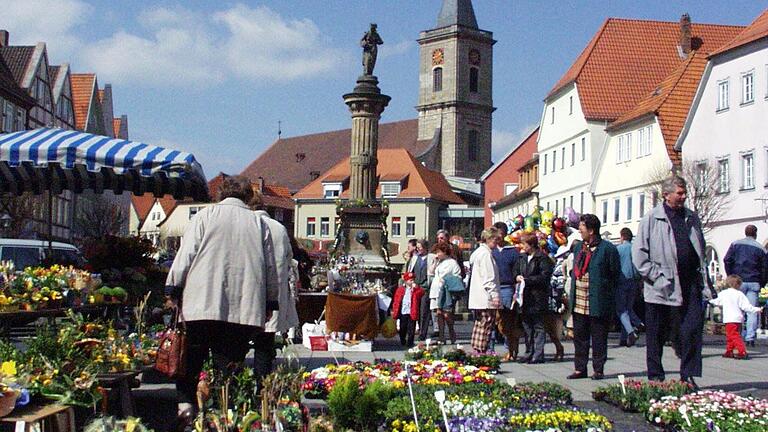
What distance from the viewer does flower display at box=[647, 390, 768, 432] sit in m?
7.59

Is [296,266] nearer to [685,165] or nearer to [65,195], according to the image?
[685,165]

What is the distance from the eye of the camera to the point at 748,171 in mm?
38500

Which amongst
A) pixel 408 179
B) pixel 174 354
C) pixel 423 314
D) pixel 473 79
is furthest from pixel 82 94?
pixel 174 354

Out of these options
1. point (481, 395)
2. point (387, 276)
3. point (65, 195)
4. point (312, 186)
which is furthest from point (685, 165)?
point (312, 186)

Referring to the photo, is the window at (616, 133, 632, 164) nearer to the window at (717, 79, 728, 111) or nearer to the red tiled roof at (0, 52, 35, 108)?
the window at (717, 79, 728, 111)

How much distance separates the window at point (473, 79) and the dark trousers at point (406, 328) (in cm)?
10137

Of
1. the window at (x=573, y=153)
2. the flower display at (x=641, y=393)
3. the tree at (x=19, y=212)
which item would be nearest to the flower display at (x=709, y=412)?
the flower display at (x=641, y=393)

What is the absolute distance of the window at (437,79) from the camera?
117381 millimetres

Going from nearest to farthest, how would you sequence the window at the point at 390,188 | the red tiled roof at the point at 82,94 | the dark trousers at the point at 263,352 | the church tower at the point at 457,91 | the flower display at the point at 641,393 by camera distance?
the dark trousers at the point at 263,352, the flower display at the point at 641,393, the red tiled roof at the point at 82,94, the window at the point at 390,188, the church tower at the point at 457,91

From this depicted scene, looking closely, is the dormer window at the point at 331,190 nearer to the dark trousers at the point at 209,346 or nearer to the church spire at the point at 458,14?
the church spire at the point at 458,14

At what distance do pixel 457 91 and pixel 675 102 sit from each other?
70.5m

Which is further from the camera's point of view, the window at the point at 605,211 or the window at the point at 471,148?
the window at the point at 471,148

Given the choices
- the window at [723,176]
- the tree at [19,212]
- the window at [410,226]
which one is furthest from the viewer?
the window at [410,226]

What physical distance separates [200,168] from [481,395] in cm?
606
